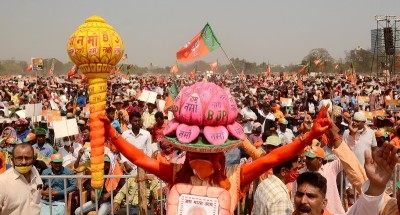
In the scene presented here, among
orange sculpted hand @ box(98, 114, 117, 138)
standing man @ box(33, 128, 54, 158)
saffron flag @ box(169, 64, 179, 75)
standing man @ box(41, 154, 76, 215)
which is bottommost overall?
standing man @ box(41, 154, 76, 215)

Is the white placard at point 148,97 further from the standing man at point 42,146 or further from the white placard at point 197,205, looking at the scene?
the white placard at point 197,205

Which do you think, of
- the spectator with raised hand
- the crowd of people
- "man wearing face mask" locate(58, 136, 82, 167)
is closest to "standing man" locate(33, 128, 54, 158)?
the crowd of people

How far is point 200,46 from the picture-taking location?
336 inches

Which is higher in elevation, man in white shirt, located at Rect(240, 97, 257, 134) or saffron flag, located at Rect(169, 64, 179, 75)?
saffron flag, located at Rect(169, 64, 179, 75)

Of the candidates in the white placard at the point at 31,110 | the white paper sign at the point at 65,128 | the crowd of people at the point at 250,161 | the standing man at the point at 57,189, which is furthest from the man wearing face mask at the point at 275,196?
the white placard at the point at 31,110

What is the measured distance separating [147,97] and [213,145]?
29.9 ft

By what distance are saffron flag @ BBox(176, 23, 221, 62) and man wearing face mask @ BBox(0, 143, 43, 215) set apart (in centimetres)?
461

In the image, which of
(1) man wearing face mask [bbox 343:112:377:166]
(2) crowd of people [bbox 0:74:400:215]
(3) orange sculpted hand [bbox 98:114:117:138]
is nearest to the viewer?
(2) crowd of people [bbox 0:74:400:215]

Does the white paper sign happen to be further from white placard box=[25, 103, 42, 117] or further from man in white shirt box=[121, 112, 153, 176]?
white placard box=[25, 103, 42, 117]

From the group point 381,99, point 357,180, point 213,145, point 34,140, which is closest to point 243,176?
point 213,145

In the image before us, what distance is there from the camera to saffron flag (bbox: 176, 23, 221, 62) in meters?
8.39

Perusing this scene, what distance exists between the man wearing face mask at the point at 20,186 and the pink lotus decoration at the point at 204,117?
1791 mm

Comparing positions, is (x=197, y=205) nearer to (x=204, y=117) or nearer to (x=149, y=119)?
(x=204, y=117)

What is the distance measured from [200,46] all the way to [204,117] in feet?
18.1
